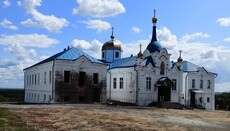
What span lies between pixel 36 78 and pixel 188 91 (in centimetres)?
2023

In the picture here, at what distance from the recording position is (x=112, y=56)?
5022cm

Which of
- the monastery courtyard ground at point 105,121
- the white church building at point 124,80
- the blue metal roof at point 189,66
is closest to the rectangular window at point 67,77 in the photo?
the white church building at point 124,80

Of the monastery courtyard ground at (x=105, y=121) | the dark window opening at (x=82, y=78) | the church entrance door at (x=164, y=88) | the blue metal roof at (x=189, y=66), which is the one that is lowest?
the monastery courtyard ground at (x=105, y=121)

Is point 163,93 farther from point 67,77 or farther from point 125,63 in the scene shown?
point 67,77

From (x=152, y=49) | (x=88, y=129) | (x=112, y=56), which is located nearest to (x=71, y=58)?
(x=152, y=49)

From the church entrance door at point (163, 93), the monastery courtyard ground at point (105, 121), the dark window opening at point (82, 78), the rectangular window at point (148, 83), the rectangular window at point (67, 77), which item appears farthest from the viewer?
the church entrance door at point (163, 93)

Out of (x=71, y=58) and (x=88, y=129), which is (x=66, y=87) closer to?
(x=71, y=58)

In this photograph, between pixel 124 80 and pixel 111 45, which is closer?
pixel 124 80

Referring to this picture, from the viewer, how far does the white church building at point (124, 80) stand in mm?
36719

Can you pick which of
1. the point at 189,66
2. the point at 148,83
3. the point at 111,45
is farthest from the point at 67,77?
the point at 189,66

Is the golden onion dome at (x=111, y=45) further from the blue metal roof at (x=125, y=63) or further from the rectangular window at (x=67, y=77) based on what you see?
the rectangular window at (x=67, y=77)

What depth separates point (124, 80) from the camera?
4194 cm

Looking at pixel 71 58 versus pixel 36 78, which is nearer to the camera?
pixel 71 58

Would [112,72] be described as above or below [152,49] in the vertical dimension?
below
